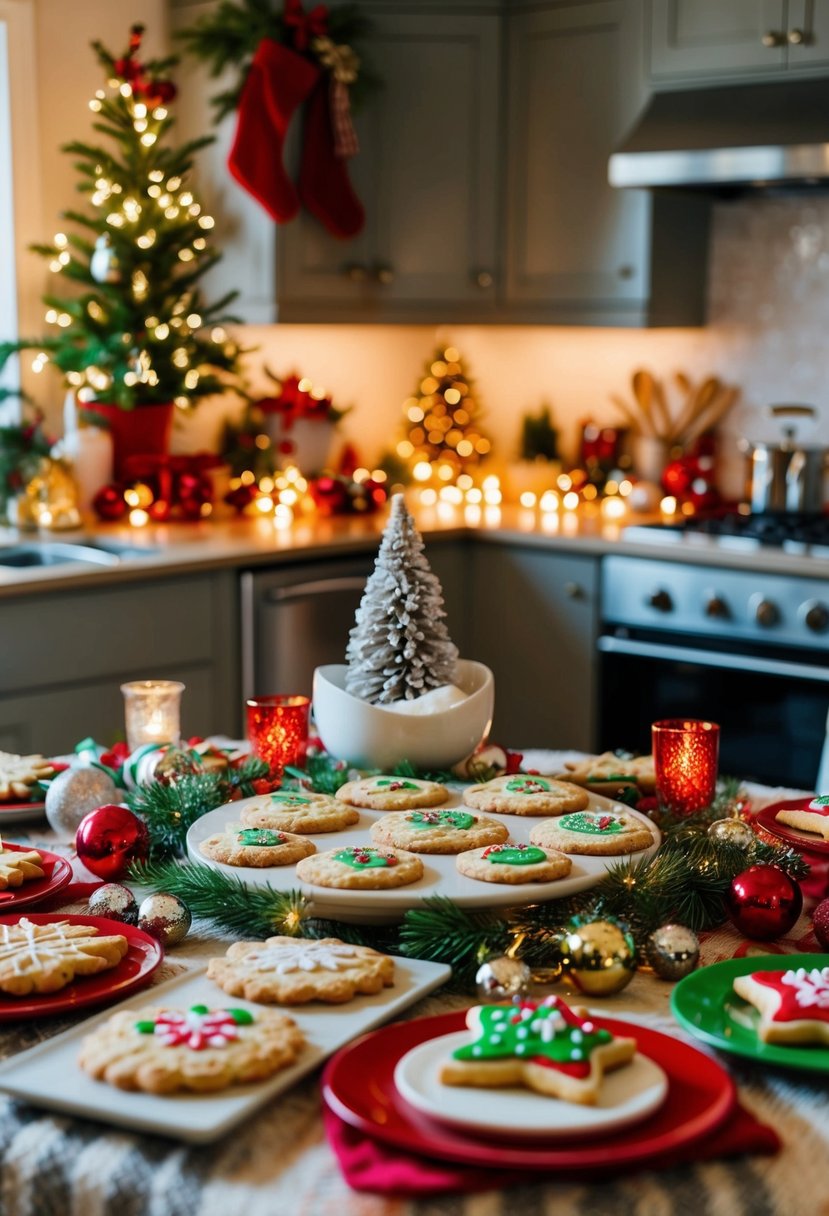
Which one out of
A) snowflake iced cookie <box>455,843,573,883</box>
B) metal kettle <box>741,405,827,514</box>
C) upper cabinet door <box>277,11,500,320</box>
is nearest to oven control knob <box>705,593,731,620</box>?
metal kettle <box>741,405,827,514</box>

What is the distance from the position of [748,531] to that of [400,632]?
202 centimetres

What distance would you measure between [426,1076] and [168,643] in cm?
232

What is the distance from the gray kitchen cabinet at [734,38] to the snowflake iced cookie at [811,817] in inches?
95.3

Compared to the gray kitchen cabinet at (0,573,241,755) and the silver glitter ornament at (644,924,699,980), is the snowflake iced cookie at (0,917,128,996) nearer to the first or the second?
the silver glitter ornament at (644,924,699,980)

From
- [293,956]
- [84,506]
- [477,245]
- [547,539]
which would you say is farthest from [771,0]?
[293,956]

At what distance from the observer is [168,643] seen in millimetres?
3205

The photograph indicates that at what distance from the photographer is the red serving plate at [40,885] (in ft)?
4.33

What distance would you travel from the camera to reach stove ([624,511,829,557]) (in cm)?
331

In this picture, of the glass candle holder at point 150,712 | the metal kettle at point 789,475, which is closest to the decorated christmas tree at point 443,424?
the metal kettle at point 789,475

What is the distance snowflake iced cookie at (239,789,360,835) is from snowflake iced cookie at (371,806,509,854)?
4 cm

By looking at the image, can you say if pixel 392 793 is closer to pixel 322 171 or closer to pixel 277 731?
pixel 277 731

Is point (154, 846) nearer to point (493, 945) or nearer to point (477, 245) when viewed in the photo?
point (493, 945)

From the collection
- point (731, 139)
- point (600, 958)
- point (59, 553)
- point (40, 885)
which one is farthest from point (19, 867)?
point (731, 139)

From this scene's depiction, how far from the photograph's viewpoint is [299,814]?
1.40 meters
